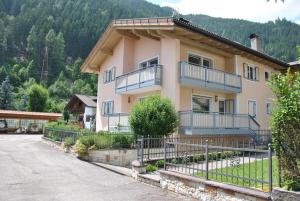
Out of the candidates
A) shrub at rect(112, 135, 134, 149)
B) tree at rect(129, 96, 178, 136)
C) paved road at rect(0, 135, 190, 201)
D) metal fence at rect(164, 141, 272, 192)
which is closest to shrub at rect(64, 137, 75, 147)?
paved road at rect(0, 135, 190, 201)

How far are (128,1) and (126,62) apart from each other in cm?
13331

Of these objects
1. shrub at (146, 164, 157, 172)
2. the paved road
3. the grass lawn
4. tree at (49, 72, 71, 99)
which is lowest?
the paved road

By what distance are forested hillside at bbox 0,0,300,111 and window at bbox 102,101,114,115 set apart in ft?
212

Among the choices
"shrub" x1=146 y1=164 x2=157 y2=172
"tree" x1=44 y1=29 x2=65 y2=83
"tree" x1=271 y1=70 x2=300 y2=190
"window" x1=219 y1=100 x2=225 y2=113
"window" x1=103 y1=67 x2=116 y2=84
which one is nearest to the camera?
"tree" x1=271 y1=70 x2=300 y2=190

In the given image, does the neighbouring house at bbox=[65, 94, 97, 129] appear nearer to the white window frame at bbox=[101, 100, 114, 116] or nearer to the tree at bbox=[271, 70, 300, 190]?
the white window frame at bbox=[101, 100, 114, 116]

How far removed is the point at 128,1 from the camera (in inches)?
5782

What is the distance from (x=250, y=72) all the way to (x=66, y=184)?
18205 millimetres

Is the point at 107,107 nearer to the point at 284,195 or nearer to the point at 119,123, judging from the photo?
the point at 119,123

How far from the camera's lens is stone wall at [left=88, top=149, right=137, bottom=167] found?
14.3 m

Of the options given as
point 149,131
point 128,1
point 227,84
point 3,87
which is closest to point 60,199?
point 149,131

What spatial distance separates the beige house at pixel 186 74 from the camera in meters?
17.3

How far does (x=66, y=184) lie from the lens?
32.6ft

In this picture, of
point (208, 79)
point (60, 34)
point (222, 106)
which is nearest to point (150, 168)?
point (208, 79)

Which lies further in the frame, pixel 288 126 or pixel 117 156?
pixel 117 156
